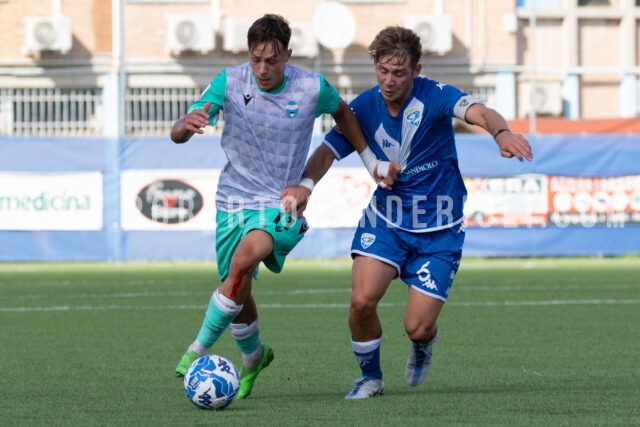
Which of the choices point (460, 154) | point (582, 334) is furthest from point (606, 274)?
point (582, 334)

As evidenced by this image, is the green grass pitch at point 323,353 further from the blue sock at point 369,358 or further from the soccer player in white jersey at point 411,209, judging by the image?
the soccer player in white jersey at point 411,209

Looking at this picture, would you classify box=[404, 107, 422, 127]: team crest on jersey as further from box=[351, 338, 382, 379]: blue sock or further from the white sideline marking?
the white sideline marking

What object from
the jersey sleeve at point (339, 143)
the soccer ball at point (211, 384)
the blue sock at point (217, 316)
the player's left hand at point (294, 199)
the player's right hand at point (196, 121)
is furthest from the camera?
the jersey sleeve at point (339, 143)

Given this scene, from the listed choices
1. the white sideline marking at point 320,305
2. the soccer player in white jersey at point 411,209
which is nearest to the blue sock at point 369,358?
the soccer player in white jersey at point 411,209

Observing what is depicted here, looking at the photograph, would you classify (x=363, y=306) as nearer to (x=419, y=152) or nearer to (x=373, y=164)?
(x=373, y=164)

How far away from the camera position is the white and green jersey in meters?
7.26

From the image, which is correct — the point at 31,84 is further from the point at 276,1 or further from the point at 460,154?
the point at 460,154

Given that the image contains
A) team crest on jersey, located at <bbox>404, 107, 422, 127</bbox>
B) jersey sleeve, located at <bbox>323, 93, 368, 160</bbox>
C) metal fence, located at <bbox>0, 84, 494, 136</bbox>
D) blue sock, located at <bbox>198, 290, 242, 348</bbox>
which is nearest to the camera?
blue sock, located at <bbox>198, 290, 242, 348</bbox>

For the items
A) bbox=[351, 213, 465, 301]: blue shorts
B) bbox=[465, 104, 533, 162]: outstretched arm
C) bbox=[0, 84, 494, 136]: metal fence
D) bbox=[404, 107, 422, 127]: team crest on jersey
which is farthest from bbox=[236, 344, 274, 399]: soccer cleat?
bbox=[0, 84, 494, 136]: metal fence

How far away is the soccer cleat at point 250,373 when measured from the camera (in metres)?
7.25

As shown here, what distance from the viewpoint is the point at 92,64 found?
1133 inches

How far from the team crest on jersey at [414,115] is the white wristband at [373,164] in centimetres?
27

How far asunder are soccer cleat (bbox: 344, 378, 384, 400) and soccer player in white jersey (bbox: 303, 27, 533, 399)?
0.02m

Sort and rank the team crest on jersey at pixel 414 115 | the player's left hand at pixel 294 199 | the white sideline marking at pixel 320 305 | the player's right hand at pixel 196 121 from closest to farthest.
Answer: the player's right hand at pixel 196 121 < the player's left hand at pixel 294 199 < the team crest on jersey at pixel 414 115 < the white sideline marking at pixel 320 305
